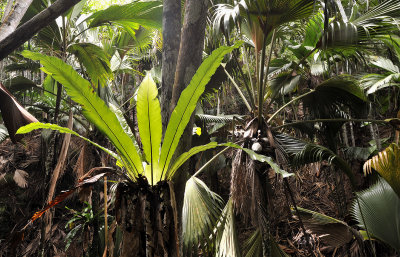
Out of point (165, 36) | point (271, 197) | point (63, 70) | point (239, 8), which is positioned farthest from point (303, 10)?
point (63, 70)

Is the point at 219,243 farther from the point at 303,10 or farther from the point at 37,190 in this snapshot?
the point at 37,190

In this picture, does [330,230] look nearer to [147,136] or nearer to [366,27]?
[366,27]

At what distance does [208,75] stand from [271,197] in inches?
62.6

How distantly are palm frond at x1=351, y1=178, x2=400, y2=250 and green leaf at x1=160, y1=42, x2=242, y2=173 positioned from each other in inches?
84.6

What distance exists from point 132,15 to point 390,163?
9.40 ft

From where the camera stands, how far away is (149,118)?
1691 millimetres

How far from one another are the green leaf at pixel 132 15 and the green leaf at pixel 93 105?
1.58m

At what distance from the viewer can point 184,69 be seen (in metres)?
1.86

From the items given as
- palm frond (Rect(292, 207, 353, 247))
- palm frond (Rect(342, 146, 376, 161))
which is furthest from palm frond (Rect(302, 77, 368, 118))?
palm frond (Rect(292, 207, 353, 247))

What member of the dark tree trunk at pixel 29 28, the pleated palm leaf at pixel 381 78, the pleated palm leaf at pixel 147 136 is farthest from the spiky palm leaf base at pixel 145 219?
the pleated palm leaf at pixel 381 78

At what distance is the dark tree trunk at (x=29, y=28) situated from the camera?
121 centimetres

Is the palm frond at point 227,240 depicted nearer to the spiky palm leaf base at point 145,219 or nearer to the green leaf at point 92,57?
the spiky palm leaf base at point 145,219

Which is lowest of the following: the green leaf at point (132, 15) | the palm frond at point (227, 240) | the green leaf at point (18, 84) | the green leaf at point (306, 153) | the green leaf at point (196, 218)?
the palm frond at point (227, 240)

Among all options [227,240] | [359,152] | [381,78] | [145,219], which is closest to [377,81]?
[381,78]
